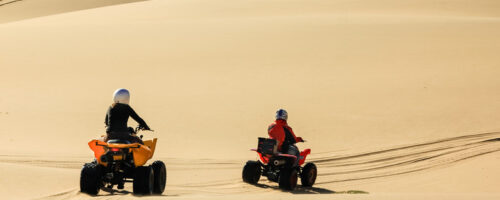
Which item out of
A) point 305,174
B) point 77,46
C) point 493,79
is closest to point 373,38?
point 493,79

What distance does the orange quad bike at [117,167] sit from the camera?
8.44m

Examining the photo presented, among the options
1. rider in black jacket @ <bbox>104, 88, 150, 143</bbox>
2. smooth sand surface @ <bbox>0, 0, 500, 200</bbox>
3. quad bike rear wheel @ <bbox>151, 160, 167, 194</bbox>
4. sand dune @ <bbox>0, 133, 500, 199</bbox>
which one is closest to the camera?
rider in black jacket @ <bbox>104, 88, 150, 143</bbox>

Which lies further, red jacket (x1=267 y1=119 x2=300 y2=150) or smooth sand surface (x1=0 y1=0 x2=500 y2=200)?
smooth sand surface (x1=0 y1=0 x2=500 y2=200)

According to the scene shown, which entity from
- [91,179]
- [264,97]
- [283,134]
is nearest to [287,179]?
[283,134]

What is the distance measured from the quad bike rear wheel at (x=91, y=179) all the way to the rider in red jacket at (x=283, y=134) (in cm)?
282

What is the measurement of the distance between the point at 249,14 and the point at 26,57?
11.1 metres

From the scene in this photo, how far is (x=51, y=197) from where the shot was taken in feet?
28.4

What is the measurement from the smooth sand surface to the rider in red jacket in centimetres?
58

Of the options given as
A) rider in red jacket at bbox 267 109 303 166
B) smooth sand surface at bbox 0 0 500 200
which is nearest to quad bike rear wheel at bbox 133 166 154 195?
smooth sand surface at bbox 0 0 500 200

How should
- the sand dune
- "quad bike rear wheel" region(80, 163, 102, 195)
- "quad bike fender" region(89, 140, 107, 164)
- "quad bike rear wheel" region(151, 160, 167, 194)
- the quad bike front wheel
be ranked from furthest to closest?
the quad bike front wheel → the sand dune → "quad bike rear wheel" region(151, 160, 167, 194) → "quad bike fender" region(89, 140, 107, 164) → "quad bike rear wheel" region(80, 163, 102, 195)

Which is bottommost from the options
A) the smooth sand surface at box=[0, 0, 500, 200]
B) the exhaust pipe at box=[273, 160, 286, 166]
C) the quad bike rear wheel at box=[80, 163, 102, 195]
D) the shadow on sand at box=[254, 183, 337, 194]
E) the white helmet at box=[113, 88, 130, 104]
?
the quad bike rear wheel at box=[80, 163, 102, 195]

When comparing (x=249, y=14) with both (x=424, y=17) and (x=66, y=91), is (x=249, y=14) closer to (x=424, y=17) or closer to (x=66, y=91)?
(x=424, y=17)

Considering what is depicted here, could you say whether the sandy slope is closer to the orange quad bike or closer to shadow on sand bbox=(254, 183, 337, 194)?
shadow on sand bbox=(254, 183, 337, 194)

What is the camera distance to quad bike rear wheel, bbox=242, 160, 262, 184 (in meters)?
10.5
